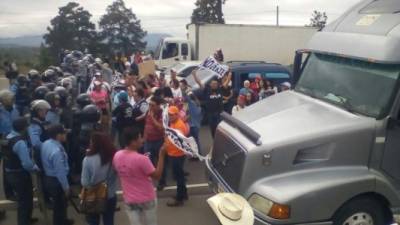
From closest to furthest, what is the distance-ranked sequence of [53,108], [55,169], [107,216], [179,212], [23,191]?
[107,216]
[55,169]
[23,191]
[179,212]
[53,108]

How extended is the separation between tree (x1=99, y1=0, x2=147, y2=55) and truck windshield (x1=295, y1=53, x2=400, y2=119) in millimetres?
34290

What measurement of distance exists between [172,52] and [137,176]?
1890cm

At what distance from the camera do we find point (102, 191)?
563 centimetres

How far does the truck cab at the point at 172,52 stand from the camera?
23.5 meters

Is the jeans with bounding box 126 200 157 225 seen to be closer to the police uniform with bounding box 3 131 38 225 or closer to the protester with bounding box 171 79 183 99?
the police uniform with bounding box 3 131 38 225

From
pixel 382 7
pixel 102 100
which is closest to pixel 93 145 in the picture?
pixel 382 7

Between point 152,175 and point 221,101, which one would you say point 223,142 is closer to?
point 152,175

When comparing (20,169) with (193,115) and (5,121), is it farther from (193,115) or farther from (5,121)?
(193,115)

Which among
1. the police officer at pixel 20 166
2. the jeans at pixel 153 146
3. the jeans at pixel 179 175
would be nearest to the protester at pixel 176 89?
the jeans at pixel 153 146

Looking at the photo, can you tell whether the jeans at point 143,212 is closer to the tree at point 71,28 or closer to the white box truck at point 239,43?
the white box truck at point 239,43

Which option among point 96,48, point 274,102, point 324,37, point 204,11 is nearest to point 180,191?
point 274,102

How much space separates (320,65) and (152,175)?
3.13m

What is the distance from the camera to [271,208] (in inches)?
208

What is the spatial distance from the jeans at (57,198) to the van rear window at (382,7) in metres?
4.77
